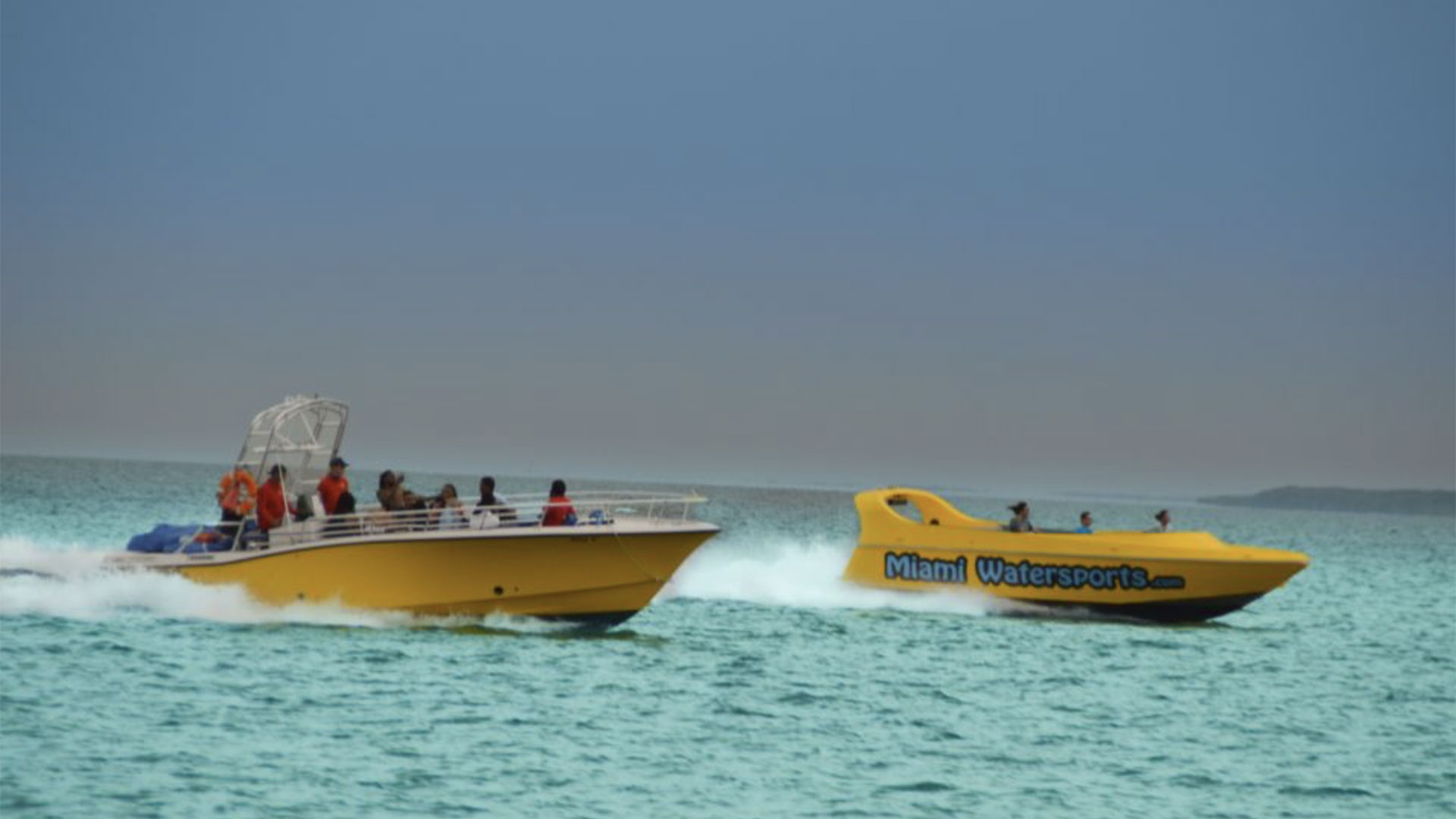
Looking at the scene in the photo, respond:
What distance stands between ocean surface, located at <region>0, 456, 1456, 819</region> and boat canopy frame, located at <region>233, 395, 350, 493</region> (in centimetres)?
216

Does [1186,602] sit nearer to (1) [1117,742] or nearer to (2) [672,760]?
(1) [1117,742]

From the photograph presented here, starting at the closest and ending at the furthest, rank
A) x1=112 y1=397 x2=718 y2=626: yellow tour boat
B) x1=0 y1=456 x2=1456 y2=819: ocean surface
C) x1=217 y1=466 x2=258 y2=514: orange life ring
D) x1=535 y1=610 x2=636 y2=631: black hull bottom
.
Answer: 1. x1=0 y1=456 x2=1456 y2=819: ocean surface
2. x1=112 y1=397 x2=718 y2=626: yellow tour boat
3. x1=535 y1=610 x2=636 y2=631: black hull bottom
4. x1=217 y1=466 x2=258 y2=514: orange life ring

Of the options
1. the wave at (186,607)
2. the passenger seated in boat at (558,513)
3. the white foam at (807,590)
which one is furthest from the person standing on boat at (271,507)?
the white foam at (807,590)

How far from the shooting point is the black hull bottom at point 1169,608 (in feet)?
106

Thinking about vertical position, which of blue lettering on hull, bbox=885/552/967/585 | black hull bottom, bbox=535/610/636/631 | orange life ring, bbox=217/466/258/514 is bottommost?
black hull bottom, bbox=535/610/636/631

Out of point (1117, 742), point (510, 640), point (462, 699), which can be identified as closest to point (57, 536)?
point (510, 640)

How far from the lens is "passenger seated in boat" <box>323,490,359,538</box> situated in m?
24.7

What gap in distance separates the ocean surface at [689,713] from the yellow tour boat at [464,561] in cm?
35

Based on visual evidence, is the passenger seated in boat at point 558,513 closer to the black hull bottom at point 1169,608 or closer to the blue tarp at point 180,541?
the blue tarp at point 180,541

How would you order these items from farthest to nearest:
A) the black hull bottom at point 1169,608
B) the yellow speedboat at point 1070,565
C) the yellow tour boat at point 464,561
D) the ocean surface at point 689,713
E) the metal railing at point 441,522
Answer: the black hull bottom at point 1169,608
the yellow speedboat at point 1070,565
the metal railing at point 441,522
the yellow tour boat at point 464,561
the ocean surface at point 689,713

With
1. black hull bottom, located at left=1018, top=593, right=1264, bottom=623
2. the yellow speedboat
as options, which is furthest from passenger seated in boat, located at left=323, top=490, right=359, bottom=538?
black hull bottom, located at left=1018, top=593, right=1264, bottom=623

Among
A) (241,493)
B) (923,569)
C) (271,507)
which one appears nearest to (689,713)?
(271,507)

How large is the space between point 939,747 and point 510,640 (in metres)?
7.42

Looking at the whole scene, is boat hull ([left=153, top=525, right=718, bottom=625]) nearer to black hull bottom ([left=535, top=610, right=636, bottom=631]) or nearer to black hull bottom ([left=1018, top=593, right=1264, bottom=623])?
black hull bottom ([left=535, top=610, right=636, bottom=631])
